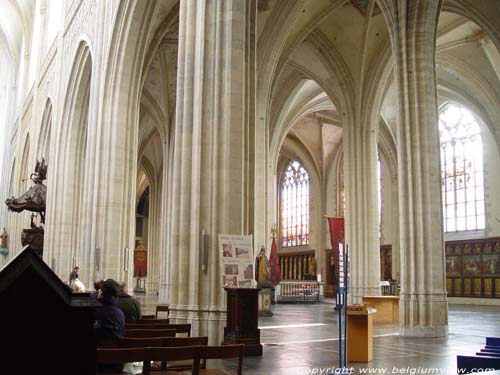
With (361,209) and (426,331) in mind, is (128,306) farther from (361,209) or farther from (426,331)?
(361,209)

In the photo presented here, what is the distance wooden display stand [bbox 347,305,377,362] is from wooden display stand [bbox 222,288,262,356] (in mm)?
1371

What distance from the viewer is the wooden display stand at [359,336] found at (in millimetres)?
7930

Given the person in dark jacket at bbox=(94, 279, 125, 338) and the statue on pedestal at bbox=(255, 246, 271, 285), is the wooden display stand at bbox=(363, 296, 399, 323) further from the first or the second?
the person in dark jacket at bbox=(94, 279, 125, 338)

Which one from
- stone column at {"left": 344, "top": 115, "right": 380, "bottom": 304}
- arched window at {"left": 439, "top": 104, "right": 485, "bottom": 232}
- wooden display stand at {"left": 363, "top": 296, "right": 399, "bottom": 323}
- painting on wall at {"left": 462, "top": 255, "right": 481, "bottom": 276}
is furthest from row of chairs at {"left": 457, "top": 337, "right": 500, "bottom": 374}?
arched window at {"left": 439, "top": 104, "right": 485, "bottom": 232}

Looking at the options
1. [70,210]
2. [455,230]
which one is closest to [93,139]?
[70,210]

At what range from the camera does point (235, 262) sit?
8758mm

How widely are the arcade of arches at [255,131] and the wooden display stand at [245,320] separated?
0.69 m

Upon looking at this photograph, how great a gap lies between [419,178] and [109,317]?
364 inches

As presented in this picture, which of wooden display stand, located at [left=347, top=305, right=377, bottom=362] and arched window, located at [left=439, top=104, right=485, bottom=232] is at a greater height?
arched window, located at [left=439, top=104, right=485, bottom=232]

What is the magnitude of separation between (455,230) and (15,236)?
23426 mm

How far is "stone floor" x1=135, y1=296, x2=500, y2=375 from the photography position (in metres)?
7.29

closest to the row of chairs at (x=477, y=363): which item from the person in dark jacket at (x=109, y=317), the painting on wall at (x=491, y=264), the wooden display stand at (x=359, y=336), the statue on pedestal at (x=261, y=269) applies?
the person in dark jacket at (x=109, y=317)

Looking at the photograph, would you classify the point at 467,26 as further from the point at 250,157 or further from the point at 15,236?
the point at 15,236

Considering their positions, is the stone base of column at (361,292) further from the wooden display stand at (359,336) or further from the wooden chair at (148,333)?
the wooden chair at (148,333)
